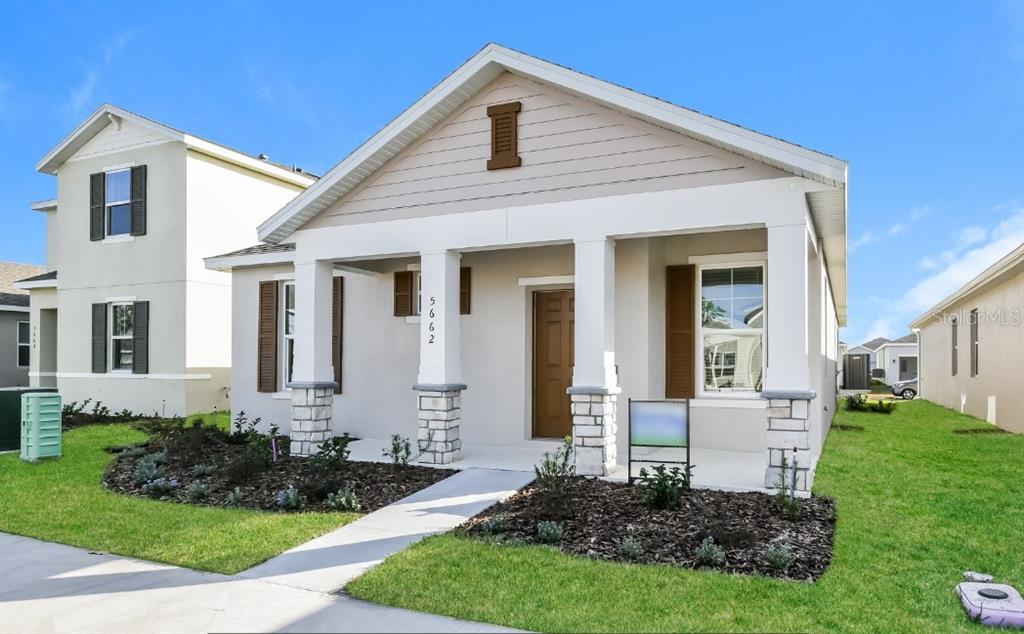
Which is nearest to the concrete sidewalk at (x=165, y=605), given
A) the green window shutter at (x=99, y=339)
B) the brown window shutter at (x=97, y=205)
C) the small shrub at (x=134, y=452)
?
the small shrub at (x=134, y=452)

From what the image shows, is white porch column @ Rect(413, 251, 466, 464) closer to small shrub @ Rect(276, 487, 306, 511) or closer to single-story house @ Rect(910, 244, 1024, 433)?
small shrub @ Rect(276, 487, 306, 511)

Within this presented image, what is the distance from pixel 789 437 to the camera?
7055 millimetres

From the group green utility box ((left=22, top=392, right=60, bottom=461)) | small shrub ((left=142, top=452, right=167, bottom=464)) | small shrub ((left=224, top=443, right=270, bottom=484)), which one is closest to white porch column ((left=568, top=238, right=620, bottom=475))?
small shrub ((left=224, top=443, right=270, bottom=484))

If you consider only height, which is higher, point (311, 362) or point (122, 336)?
point (122, 336)

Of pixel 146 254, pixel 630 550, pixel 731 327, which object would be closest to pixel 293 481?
pixel 630 550

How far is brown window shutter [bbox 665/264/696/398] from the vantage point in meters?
10.0

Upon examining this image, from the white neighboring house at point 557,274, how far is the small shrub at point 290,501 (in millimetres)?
2196

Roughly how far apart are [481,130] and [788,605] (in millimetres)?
6736

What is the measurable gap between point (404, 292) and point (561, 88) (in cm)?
440

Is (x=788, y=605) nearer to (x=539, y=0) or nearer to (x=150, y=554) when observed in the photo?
(x=150, y=554)

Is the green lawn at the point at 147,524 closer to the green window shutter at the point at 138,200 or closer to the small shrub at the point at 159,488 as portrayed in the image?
the small shrub at the point at 159,488

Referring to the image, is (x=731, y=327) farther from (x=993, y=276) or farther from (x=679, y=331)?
(x=993, y=276)

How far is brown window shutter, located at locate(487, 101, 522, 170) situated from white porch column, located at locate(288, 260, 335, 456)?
316cm

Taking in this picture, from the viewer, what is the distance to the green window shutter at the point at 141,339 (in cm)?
1597
